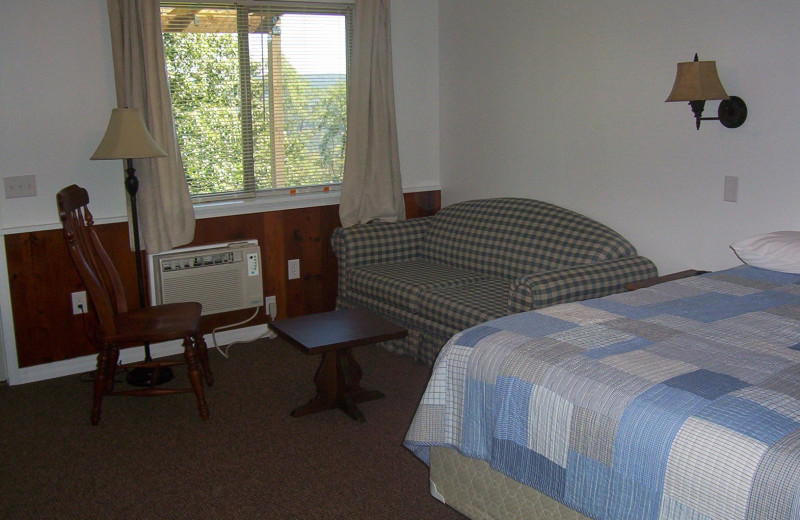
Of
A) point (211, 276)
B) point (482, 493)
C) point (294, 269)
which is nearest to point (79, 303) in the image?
point (211, 276)

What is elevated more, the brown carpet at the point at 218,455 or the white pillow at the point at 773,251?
the white pillow at the point at 773,251

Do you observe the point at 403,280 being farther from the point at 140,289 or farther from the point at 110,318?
the point at 110,318

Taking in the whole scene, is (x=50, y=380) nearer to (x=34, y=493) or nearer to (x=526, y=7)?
(x=34, y=493)

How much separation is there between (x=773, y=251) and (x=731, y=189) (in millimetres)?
458

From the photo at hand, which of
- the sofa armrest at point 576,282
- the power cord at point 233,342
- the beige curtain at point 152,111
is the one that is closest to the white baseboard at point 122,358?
the power cord at point 233,342

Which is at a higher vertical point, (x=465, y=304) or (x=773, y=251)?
(x=773, y=251)

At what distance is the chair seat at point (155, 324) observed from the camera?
329cm

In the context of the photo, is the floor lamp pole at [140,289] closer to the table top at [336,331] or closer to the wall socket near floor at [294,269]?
the table top at [336,331]

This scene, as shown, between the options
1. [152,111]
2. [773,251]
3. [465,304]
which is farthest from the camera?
[152,111]

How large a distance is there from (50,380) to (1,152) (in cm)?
122

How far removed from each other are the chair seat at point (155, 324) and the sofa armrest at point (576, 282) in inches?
59.8

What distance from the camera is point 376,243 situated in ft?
15.0

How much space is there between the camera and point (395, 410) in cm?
347

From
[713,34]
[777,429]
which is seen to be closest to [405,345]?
[713,34]
